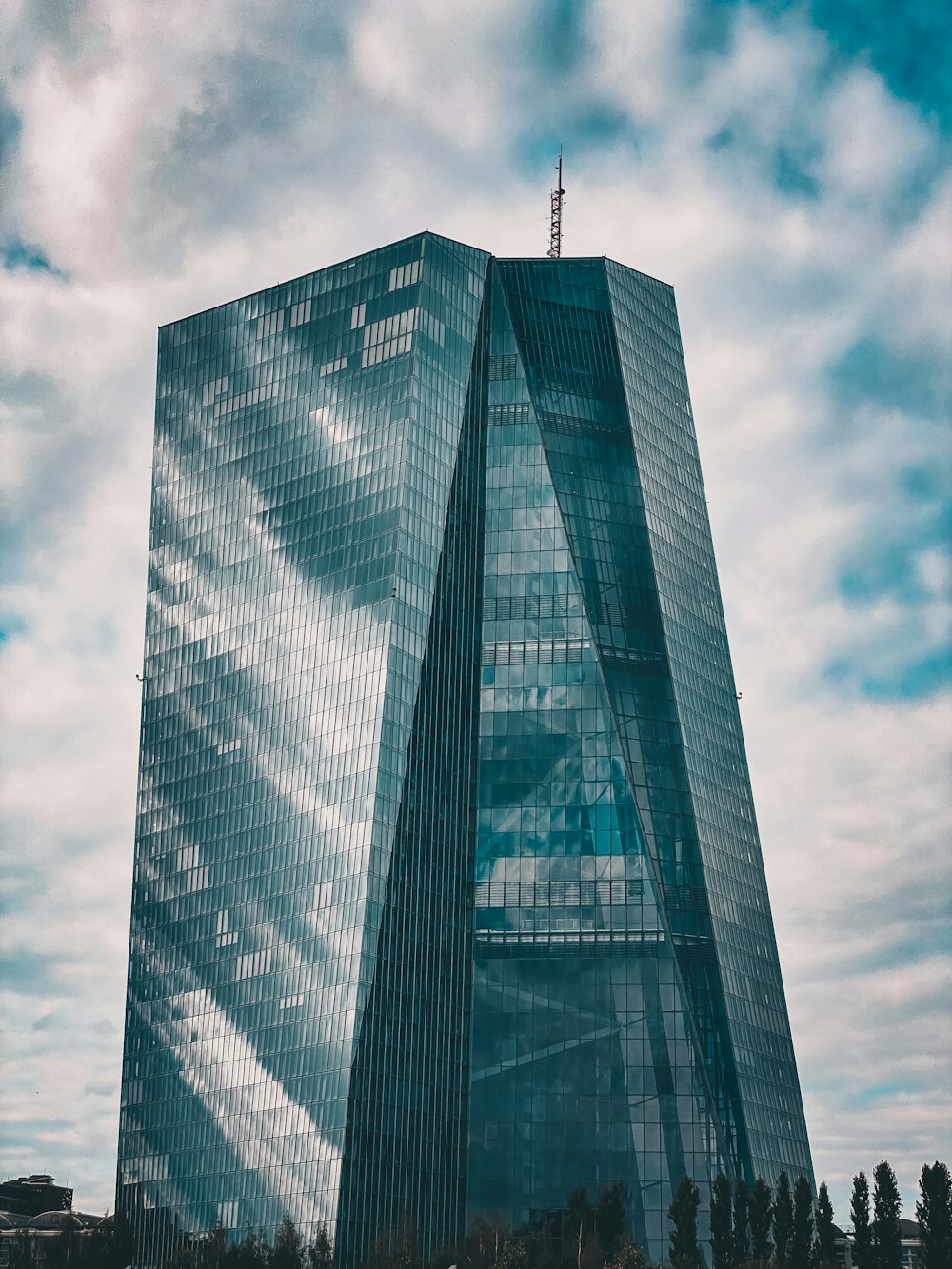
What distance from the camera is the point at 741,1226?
146m

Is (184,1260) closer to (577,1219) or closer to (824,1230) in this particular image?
(577,1219)

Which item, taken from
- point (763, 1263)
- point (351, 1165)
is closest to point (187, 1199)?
point (351, 1165)

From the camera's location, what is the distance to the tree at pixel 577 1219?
156875 millimetres

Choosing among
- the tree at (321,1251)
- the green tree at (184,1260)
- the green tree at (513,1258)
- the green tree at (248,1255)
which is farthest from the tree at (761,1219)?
the green tree at (184,1260)

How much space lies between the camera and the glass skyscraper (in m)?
169

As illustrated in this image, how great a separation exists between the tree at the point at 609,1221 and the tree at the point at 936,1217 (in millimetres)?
27043

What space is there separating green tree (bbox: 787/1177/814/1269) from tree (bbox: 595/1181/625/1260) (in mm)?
14189

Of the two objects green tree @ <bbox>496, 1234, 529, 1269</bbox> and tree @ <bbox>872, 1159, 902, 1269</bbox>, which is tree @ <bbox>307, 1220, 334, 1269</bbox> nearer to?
green tree @ <bbox>496, 1234, 529, 1269</bbox>

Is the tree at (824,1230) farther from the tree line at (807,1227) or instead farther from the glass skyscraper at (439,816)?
the glass skyscraper at (439,816)

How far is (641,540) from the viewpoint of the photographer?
19138cm

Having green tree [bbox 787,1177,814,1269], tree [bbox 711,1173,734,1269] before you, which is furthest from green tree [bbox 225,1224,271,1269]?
green tree [bbox 787,1177,814,1269]

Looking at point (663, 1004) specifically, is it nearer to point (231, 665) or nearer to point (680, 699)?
point (680, 699)

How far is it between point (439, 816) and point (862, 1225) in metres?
55.5

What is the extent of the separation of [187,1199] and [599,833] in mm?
51442
